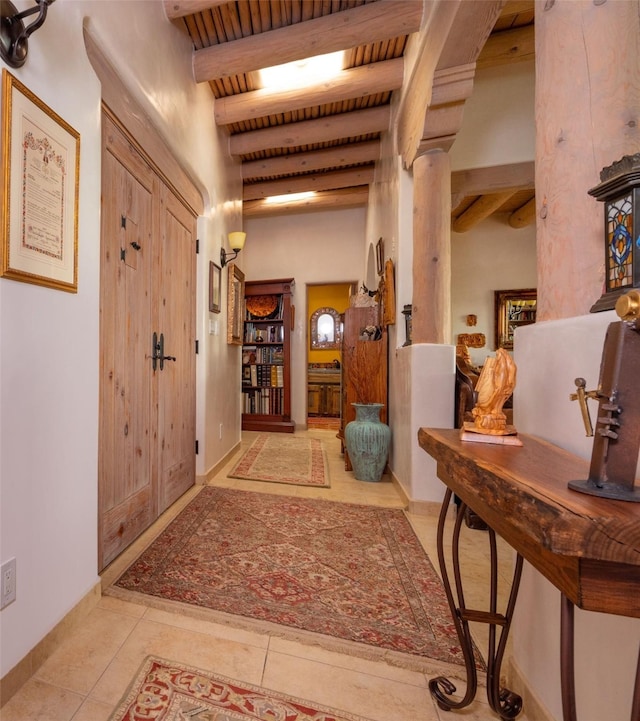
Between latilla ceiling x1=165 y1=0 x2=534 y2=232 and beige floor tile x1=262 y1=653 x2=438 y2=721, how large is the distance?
2643mm

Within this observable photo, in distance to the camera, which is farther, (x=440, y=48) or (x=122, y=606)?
(x=440, y=48)

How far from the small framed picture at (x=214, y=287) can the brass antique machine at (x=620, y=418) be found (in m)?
2.64

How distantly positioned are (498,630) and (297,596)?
2.67ft

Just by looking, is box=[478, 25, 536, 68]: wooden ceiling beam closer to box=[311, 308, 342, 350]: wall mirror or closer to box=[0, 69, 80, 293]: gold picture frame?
box=[0, 69, 80, 293]: gold picture frame

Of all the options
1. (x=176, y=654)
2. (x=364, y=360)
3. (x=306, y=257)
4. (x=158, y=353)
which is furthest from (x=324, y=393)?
(x=176, y=654)

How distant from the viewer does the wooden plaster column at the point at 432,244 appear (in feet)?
7.22

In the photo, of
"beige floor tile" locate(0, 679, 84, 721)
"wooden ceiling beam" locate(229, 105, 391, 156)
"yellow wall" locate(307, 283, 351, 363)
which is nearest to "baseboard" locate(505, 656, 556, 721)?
"beige floor tile" locate(0, 679, 84, 721)

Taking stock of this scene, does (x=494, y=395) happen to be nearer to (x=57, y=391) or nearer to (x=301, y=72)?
(x=57, y=391)

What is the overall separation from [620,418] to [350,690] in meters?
1.12

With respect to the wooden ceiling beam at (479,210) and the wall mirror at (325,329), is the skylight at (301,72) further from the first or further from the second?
the wall mirror at (325,329)

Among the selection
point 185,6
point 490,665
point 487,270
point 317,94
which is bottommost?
point 490,665

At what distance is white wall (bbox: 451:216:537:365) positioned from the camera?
4637 millimetres

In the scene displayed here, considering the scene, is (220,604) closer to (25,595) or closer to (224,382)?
(25,595)

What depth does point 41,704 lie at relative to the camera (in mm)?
934
